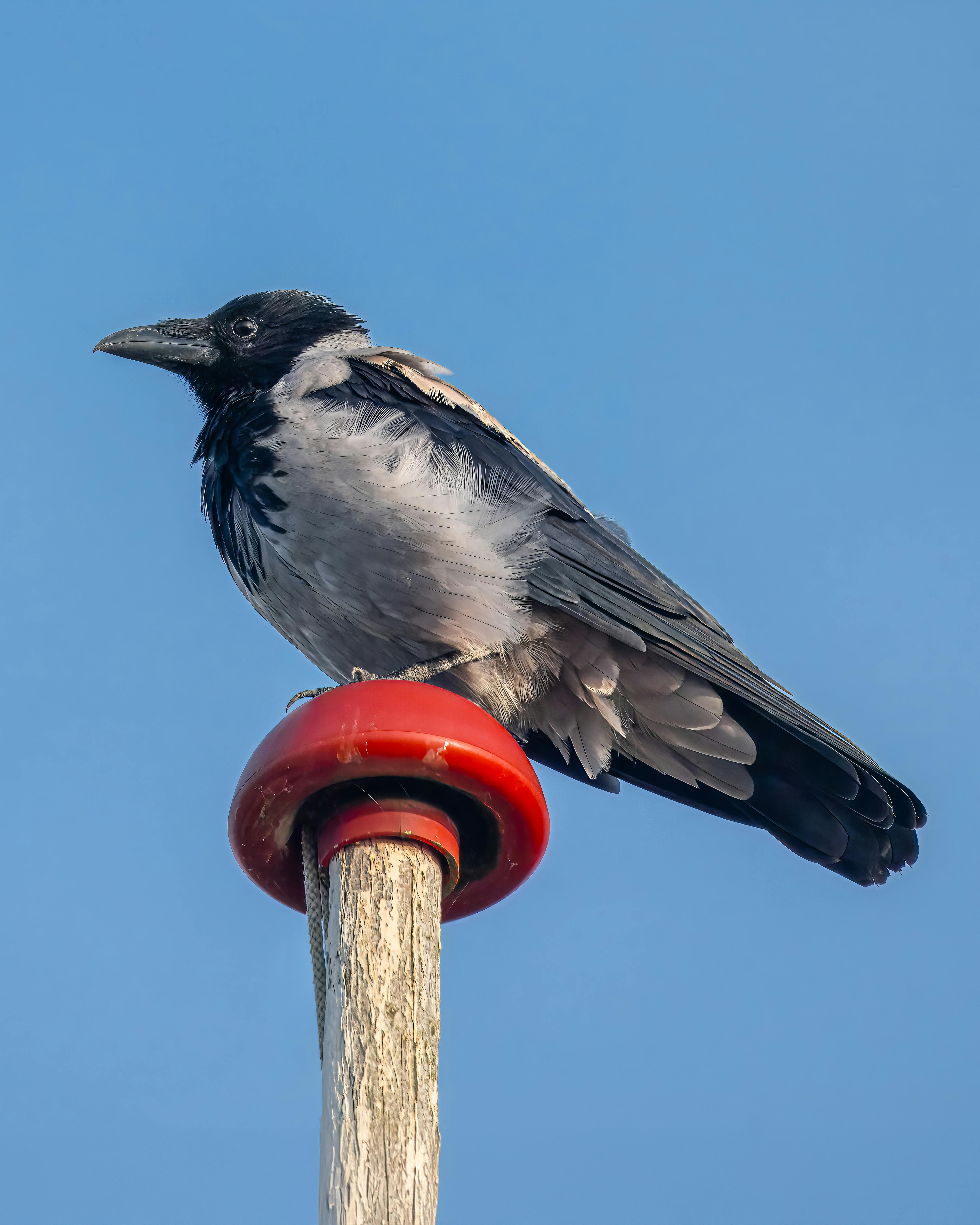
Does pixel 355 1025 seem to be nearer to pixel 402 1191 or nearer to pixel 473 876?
pixel 402 1191

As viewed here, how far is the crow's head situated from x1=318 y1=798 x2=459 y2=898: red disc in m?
2.38

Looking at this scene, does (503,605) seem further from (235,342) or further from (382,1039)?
(382,1039)

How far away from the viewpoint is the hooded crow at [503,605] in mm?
3857

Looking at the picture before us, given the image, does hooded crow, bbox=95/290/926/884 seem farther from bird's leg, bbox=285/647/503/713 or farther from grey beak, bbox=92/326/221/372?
grey beak, bbox=92/326/221/372

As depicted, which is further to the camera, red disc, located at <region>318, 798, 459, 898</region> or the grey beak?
the grey beak

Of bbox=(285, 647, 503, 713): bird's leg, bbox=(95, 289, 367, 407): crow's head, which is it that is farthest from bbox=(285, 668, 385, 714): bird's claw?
bbox=(95, 289, 367, 407): crow's head

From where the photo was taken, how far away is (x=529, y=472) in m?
4.36

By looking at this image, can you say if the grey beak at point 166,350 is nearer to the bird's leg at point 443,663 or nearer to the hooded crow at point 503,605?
the hooded crow at point 503,605

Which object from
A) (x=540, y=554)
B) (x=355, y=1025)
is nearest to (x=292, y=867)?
(x=355, y=1025)

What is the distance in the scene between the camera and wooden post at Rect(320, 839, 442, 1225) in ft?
6.81

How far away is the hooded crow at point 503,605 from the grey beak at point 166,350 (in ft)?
1.05

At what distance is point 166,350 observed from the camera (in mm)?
4758

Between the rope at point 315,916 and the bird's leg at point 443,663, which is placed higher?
the bird's leg at point 443,663

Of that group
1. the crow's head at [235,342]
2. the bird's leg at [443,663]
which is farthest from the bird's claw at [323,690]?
the crow's head at [235,342]
